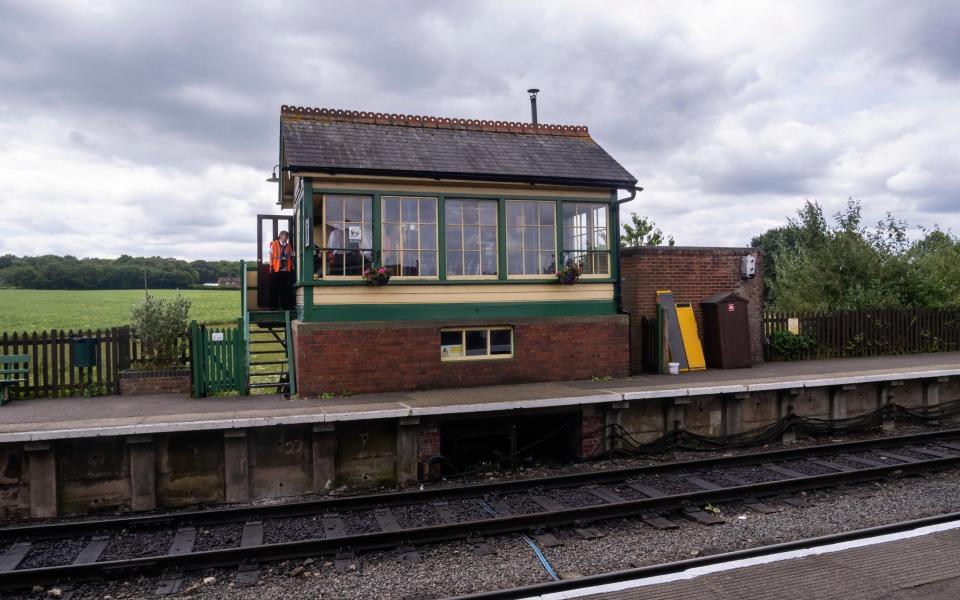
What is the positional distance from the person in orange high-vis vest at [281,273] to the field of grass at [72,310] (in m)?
13.5

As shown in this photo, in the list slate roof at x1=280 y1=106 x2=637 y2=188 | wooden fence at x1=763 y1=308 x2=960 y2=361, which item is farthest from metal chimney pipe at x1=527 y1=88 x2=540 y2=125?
wooden fence at x1=763 y1=308 x2=960 y2=361

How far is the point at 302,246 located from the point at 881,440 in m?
10.4

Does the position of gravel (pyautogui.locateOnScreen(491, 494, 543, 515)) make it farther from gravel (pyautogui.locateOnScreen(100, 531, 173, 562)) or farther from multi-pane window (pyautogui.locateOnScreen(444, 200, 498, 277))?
multi-pane window (pyautogui.locateOnScreen(444, 200, 498, 277))

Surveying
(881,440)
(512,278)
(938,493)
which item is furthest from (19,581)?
(881,440)

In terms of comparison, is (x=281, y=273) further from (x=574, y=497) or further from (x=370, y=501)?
(x=574, y=497)

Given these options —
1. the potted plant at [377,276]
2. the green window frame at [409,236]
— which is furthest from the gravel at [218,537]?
the green window frame at [409,236]

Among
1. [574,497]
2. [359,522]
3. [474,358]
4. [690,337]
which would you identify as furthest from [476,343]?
[690,337]

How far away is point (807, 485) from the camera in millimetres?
8984

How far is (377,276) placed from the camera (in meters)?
11.4

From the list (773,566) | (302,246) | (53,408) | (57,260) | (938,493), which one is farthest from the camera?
(57,260)

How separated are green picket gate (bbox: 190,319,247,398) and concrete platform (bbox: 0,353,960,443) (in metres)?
0.45

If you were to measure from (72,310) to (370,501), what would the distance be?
A: 3741 centimetres

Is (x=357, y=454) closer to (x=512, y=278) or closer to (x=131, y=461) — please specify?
(x=131, y=461)

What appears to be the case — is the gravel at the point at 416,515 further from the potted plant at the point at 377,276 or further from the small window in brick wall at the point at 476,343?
the potted plant at the point at 377,276
